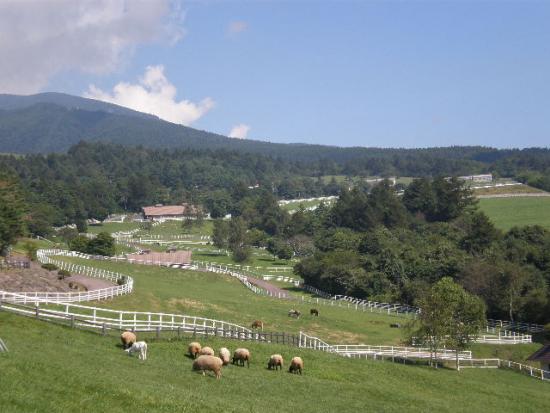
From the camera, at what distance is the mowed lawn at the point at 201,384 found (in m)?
18.6

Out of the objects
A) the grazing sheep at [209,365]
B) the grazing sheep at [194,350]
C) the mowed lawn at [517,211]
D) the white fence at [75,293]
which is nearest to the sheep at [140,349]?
the grazing sheep at [209,365]

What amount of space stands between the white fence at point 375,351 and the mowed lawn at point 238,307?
513 centimetres

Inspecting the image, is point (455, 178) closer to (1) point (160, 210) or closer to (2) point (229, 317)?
(1) point (160, 210)

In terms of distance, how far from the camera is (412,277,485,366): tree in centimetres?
4909

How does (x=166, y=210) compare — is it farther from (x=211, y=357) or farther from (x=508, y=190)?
(x=211, y=357)

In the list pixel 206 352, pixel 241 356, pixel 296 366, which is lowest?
pixel 296 366

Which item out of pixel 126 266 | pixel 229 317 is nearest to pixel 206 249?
pixel 126 266

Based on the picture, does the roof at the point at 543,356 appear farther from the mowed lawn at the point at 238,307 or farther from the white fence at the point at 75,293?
the white fence at the point at 75,293

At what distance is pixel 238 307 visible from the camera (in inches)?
2319

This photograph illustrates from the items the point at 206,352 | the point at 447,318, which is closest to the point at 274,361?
the point at 206,352

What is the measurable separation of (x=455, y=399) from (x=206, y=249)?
101269 millimetres

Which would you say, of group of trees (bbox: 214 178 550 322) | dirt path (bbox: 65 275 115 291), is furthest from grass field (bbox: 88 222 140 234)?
dirt path (bbox: 65 275 115 291)

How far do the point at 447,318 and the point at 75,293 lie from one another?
2503 centimetres

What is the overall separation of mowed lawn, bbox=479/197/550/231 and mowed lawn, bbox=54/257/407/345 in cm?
7412
